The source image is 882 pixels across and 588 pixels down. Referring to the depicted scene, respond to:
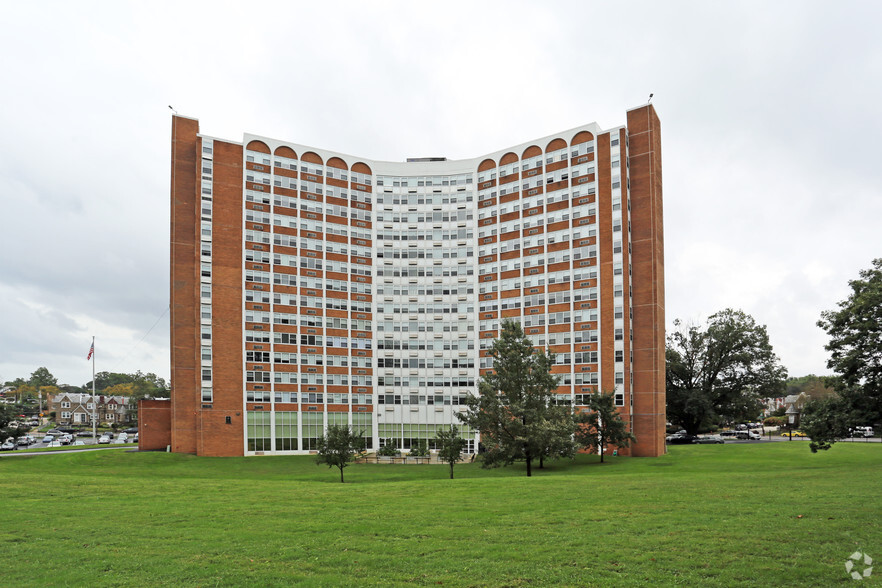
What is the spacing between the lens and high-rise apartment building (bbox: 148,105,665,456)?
73.0 metres

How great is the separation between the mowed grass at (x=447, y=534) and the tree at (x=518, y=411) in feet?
58.5

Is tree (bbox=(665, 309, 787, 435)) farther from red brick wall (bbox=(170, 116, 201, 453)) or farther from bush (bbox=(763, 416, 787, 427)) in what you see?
red brick wall (bbox=(170, 116, 201, 453))

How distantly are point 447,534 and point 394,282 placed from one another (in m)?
71.9

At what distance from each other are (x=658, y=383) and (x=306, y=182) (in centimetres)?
5620

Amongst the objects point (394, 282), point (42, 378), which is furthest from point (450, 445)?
point (42, 378)

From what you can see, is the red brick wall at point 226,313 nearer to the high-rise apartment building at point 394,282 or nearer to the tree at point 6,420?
the high-rise apartment building at point 394,282

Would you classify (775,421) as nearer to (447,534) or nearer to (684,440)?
(684,440)

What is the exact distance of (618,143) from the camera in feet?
243

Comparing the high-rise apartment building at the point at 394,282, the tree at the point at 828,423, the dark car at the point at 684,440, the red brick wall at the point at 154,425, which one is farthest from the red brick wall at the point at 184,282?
the dark car at the point at 684,440

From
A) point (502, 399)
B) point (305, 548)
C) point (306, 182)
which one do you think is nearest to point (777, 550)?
point (305, 548)

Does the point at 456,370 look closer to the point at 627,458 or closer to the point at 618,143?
the point at 627,458

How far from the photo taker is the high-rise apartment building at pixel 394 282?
7300 cm

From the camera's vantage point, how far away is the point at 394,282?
87.9 metres

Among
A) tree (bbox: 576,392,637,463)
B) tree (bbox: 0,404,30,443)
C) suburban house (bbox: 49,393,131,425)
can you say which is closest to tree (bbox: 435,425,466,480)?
tree (bbox: 576,392,637,463)
